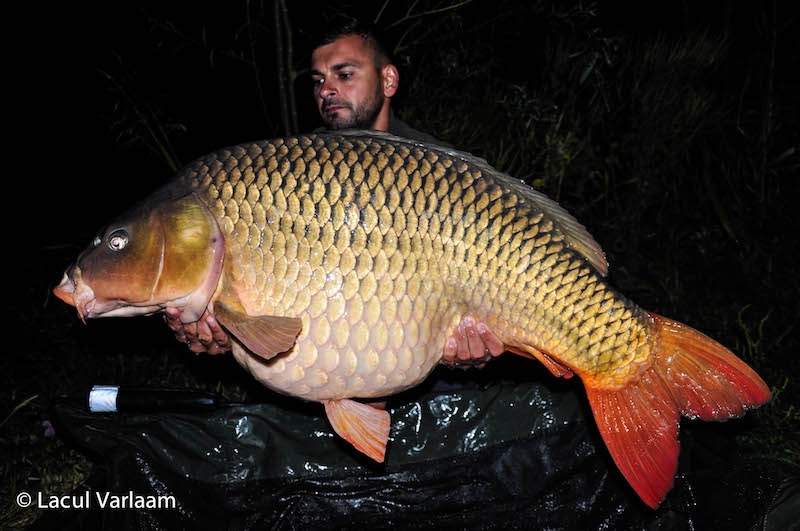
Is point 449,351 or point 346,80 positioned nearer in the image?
point 449,351

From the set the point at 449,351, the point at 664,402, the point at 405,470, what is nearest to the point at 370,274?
the point at 449,351

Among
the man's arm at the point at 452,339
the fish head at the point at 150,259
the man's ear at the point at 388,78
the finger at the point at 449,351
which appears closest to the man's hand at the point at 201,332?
the man's arm at the point at 452,339

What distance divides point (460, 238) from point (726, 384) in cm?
74

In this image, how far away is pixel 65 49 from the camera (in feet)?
12.6

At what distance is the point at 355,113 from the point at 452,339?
111 centimetres

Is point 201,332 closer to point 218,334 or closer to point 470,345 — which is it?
point 218,334

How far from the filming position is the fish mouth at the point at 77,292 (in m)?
1.38

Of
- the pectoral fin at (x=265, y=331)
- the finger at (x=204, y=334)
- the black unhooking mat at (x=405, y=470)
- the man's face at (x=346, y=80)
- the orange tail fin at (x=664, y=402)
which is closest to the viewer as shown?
the pectoral fin at (x=265, y=331)

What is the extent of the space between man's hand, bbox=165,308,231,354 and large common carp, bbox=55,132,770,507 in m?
0.07

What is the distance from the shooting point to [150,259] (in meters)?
1.37

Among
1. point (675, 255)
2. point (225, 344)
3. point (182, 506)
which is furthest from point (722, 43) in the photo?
point (182, 506)

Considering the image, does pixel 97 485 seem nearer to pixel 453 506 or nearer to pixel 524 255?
pixel 453 506

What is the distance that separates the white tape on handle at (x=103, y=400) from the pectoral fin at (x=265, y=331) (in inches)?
29.3

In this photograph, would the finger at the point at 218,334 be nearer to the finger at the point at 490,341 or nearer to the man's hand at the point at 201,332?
the man's hand at the point at 201,332
